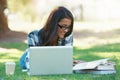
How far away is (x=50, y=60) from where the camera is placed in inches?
172

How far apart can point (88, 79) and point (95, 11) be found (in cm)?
1042

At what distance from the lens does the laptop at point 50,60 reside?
4.29 meters

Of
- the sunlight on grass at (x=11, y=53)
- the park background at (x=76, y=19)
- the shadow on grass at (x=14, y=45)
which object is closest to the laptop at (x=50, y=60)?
the sunlight on grass at (x=11, y=53)

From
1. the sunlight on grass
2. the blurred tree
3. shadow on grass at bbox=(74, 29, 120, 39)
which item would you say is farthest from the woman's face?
the blurred tree

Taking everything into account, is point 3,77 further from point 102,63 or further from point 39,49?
point 102,63

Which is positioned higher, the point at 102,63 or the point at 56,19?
the point at 56,19

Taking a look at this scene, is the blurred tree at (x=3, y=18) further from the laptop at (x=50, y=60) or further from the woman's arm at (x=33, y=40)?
the laptop at (x=50, y=60)

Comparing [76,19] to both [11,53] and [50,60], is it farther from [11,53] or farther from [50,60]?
[50,60]

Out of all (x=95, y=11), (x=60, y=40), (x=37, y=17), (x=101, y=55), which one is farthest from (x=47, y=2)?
(x=60, y=40)

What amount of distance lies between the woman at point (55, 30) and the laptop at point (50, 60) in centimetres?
36

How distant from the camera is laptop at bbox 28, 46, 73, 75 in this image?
4293 mm

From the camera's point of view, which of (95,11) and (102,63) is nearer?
(102,63)

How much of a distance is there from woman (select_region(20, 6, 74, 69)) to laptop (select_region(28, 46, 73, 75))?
0.36 metres

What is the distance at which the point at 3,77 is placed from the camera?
4367mm
